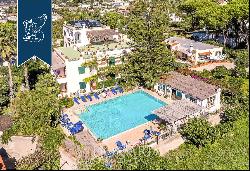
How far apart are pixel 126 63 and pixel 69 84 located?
6.87 meters

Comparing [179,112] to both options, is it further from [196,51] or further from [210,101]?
[196,51]

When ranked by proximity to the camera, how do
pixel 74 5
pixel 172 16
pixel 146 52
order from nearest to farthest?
pixel 146 52 → pixel 172 16 → pixel 74 5

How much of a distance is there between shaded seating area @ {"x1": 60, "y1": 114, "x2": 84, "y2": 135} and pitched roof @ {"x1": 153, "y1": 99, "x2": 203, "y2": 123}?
6.91 meters

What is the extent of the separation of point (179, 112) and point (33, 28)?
48.7ft

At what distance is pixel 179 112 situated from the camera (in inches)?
1382

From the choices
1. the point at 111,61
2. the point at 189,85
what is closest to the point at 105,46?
the point at 111,61

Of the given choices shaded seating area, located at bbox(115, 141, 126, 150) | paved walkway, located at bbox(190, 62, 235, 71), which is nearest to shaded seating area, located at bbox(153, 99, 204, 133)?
shaded seating area, located at bbox(115, 141, 126, 150)

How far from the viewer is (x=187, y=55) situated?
172ft

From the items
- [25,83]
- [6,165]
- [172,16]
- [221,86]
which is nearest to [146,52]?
[221,86]

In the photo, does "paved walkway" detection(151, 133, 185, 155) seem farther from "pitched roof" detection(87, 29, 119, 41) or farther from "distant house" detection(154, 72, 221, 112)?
"pitched roof" detection(87, 29, 119, 41)

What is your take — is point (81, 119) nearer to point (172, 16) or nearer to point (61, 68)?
point (61, 68)

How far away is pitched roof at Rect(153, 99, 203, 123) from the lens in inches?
1350

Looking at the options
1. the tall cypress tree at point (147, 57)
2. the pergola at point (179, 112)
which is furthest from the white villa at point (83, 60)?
the pergola at point (179, 112)

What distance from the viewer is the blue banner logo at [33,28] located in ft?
91.8
